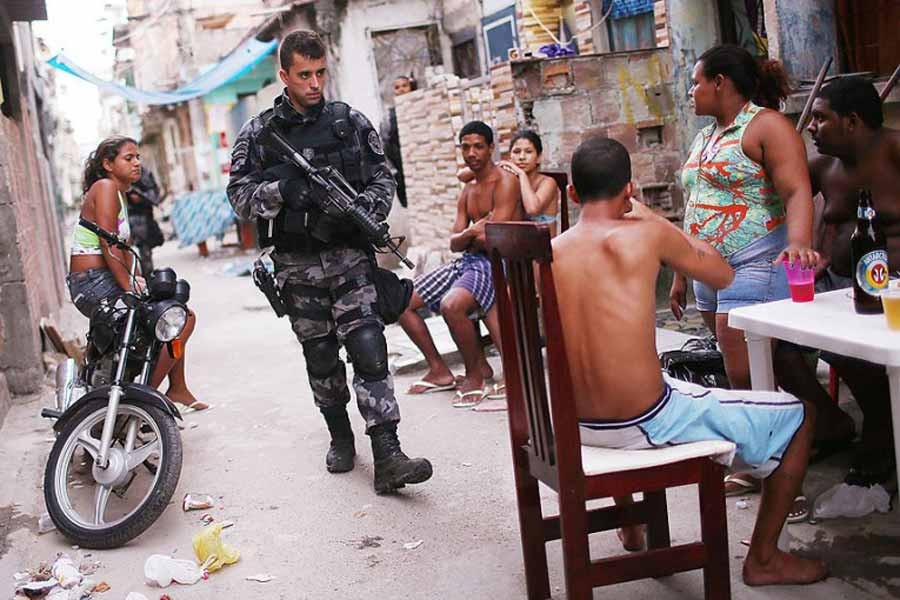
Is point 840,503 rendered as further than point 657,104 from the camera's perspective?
No

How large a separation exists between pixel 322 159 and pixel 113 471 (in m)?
1.68

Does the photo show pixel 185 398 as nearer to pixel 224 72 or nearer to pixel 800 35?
pixel 800 35

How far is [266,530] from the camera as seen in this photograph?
460 centimetres

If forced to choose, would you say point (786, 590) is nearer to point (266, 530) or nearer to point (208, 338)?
point (266, 530)

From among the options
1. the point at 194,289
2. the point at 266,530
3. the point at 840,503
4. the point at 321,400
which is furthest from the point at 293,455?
the point at 194,289

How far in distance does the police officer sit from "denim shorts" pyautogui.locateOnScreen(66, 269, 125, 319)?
1277 millimetres

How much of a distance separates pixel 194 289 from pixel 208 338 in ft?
16.1

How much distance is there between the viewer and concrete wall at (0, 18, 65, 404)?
298 inches

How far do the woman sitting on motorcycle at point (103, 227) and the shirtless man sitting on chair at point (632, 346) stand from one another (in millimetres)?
3297

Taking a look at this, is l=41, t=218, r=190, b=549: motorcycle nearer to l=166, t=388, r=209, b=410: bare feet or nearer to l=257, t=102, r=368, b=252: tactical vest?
l=257, t=102, r=368, b=252: tactical vest

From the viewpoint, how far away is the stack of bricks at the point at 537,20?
37.9ft

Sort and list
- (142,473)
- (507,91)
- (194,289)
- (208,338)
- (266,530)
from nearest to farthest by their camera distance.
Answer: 1. (266,530)
2. (142,473)
3. (507,91)
4. (208,338)
5. (194,289)

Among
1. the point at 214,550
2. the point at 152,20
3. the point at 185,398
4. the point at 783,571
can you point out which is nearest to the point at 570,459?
the point at 783,571

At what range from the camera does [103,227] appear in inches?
225
